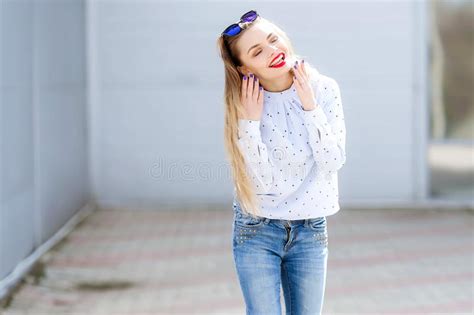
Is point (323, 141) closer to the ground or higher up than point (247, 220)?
higher up

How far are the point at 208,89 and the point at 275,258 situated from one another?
6.04 metres

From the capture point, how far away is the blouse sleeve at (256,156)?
293cm

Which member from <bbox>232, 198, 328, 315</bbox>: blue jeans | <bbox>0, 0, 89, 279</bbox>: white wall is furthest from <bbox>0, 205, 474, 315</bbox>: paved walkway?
<bbox>232, 198, 328, 315</bbox>: blue jeans

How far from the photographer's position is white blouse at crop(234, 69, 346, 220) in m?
2.94

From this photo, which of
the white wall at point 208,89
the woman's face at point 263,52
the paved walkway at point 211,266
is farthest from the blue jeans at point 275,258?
the white wall at point 208,89

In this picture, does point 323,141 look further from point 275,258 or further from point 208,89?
point 208,89

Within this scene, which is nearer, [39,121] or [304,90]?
[304,90]

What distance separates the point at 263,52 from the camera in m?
2.95

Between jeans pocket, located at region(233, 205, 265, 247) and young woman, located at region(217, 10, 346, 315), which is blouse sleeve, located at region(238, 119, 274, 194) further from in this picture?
jeans pocket, located at region(233, 205, 265, 247)

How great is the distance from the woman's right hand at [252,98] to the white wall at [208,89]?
5927mm

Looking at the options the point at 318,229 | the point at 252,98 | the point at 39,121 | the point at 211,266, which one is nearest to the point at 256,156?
the point at 252,98

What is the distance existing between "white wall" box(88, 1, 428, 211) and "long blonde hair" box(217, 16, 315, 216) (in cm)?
587

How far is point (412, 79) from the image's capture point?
893 centimetres

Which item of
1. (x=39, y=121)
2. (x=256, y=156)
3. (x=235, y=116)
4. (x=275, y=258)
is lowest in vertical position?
(x=275, y=258)
